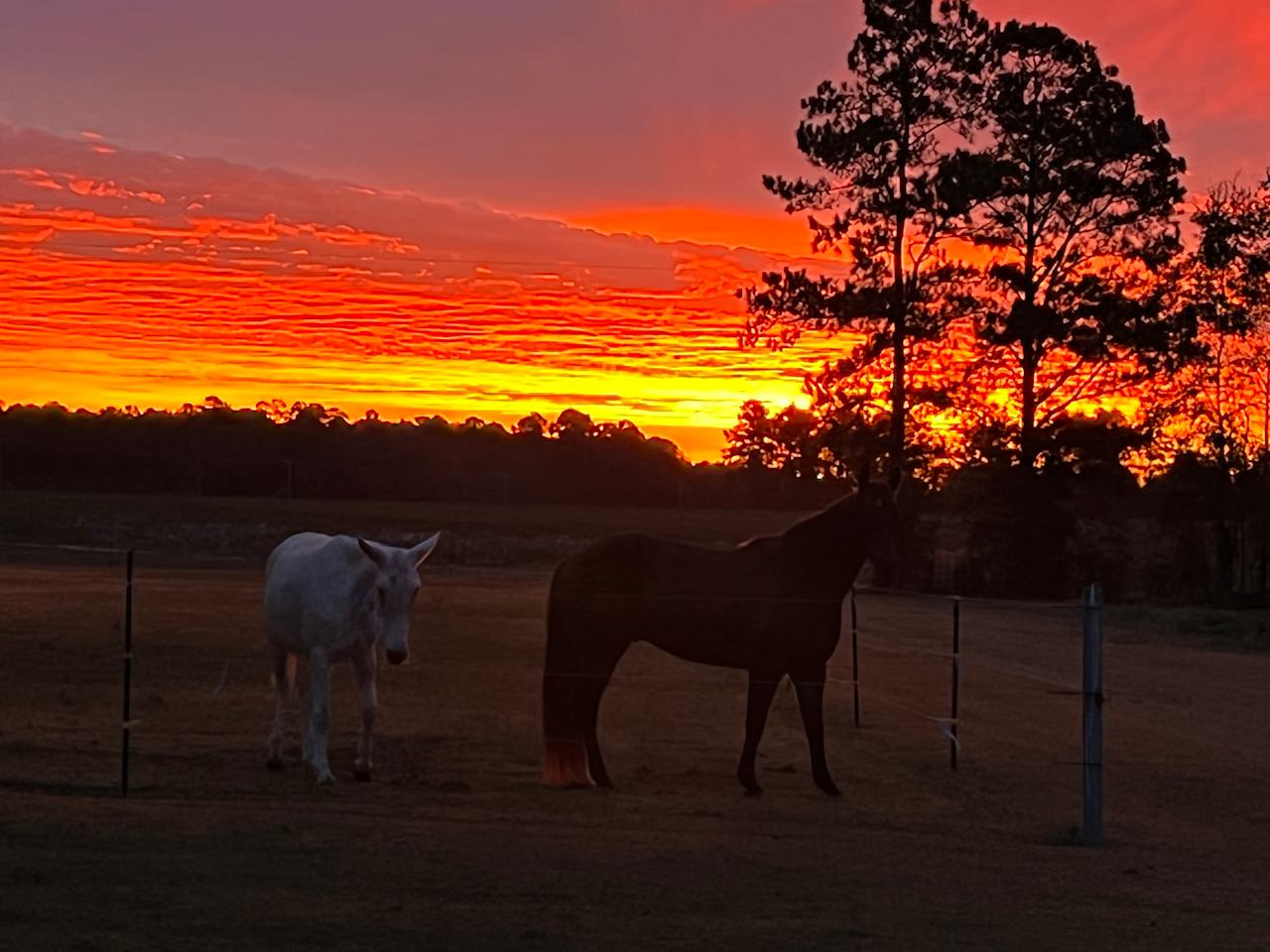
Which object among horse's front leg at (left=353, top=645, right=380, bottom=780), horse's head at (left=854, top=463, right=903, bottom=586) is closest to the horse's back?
horse's front leg at (left=353, top=645, right=380, bottom=780)

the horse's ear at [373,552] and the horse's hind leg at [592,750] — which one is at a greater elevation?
the horse's ear at [373,552]

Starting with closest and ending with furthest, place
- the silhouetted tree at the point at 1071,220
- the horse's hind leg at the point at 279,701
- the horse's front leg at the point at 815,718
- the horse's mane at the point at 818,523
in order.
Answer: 1. the horse's front leg at the point at 815,718
2. the horse's hind leg at the point at 279,701
3. the horse's mane at the point at 818,523
4. the silhouetted tree at the point at 1071,220

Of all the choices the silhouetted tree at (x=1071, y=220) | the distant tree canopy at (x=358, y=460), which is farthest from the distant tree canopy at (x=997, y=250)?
the distant tree canopy at (x=358, y=460)

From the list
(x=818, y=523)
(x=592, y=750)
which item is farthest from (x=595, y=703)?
(x=818, y=523)

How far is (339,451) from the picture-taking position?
293 ft

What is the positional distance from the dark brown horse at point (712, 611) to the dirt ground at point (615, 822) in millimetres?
718

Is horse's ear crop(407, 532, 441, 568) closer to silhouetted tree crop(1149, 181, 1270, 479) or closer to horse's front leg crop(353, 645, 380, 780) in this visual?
horse's front leg crop(353, 645, 380, 780)

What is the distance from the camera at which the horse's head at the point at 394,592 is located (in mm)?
12586

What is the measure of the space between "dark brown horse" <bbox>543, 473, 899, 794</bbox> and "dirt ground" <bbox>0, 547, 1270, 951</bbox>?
2.36ft

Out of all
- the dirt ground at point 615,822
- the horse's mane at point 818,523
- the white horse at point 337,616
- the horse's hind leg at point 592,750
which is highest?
the horse's mane at point 818,523

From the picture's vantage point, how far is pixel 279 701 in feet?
45.3

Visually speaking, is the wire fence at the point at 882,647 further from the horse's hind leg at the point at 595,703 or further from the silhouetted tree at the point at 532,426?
the silhouetted tree at the point at 532,426

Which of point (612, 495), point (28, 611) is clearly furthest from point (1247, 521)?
point (612, 495)

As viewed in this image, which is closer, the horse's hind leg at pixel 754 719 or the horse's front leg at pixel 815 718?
the horse's hind leg at pixel 754 719
